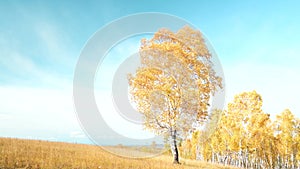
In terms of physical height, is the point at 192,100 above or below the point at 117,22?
below

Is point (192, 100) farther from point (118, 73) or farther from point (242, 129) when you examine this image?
point (242, 129)

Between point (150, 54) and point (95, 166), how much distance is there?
361 inches

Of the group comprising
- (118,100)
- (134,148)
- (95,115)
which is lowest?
(134,148)

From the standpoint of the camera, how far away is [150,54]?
19.0m

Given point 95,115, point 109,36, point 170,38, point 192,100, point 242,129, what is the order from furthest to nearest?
point 242,129 < point 170,38 < point 192,100 < point 109,36 < point 95,115

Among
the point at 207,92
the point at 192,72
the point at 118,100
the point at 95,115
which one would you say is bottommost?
the point at 95,115

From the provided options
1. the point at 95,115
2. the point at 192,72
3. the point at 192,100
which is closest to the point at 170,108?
the point at 192,100

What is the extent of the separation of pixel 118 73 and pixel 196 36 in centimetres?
832

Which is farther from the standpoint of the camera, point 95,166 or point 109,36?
point 109,36

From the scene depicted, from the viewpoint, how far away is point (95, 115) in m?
12.7

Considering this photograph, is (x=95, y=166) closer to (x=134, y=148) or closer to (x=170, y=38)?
(x=134, y=148)

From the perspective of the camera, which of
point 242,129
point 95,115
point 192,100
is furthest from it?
point 242,129

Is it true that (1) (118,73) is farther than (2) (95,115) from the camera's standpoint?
Yes

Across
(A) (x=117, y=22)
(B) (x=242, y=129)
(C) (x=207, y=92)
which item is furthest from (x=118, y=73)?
(B) (x=242, y=129)
